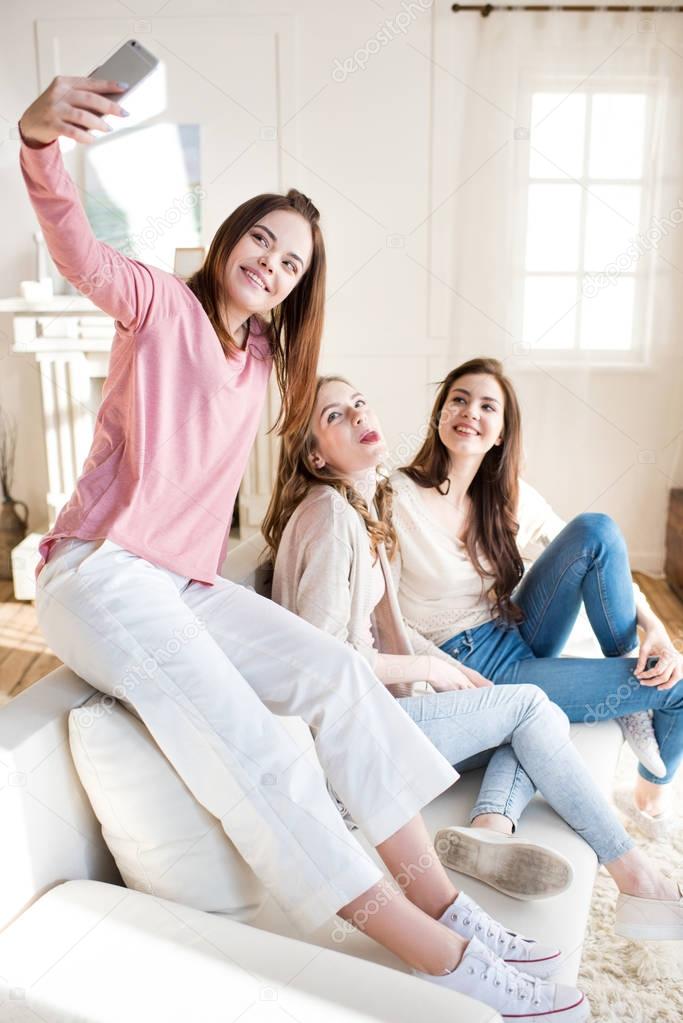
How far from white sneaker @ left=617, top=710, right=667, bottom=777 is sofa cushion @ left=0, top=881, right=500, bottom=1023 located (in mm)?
1026

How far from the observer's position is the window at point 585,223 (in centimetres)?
377

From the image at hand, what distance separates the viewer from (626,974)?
160 cm

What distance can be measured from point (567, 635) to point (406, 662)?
0.50 metres

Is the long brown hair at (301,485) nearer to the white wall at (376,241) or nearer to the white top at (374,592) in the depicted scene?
the white top at (374,592)

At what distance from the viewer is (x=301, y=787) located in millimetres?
1189

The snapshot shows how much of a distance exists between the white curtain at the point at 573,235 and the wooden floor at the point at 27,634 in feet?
1.31

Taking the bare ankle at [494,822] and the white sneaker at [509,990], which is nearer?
the white sneaker at [509,990]

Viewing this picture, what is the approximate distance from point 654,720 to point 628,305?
2427 millimetres

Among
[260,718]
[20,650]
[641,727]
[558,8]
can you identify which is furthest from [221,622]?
[558,8]

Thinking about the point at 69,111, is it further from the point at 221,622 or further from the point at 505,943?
the point at 505,943

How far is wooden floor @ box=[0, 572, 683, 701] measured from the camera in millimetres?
2891

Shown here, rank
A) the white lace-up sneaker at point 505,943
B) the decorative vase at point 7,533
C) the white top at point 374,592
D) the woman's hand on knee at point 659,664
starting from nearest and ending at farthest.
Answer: the white lace-up sneaker at point 505,943 < the white top at point 374,592 < the woman's hand on knee at point 659,664 < the decorative vase at point 7,533

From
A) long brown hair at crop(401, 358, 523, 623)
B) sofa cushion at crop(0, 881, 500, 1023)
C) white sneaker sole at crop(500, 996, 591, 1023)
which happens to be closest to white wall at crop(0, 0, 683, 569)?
long brown hair at crop(401, 358, 523, 623)

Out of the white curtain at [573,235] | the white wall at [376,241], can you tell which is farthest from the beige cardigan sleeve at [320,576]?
the white curtain at [573,235]
